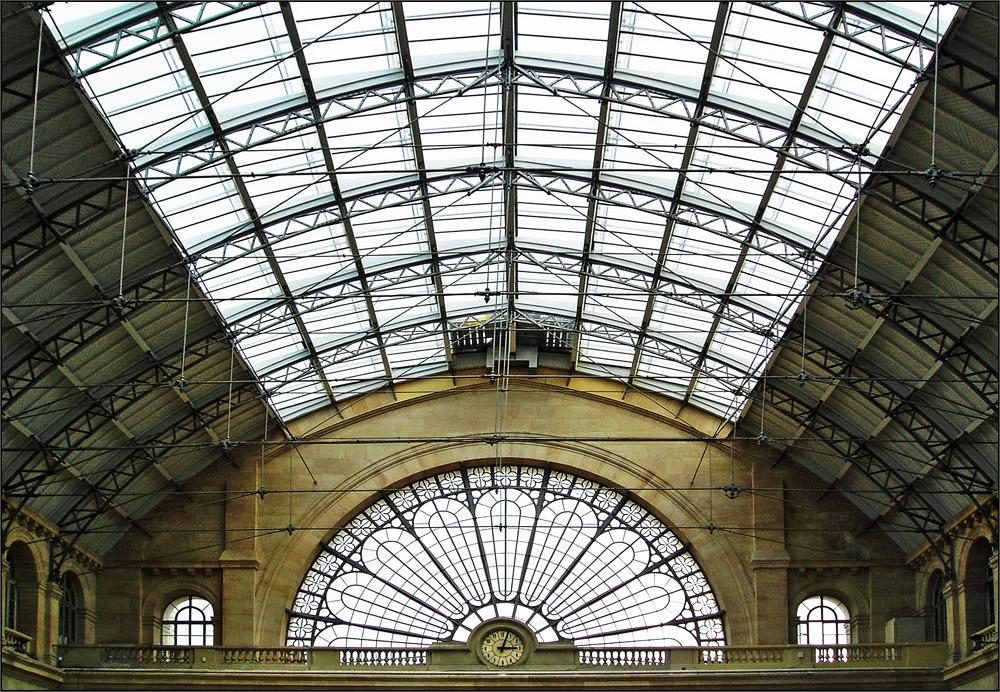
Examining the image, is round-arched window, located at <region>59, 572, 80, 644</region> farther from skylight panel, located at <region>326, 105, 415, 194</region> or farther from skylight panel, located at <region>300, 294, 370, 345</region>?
skylight panel, located at <region>326, 105, 415, 194</region>

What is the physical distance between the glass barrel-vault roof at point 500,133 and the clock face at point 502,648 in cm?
1290

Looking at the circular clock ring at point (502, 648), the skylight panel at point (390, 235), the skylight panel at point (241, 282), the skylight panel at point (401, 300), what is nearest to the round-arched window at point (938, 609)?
the circular clock ring at point (502, 648)

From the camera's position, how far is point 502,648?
4875cm

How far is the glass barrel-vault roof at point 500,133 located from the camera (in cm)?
3184

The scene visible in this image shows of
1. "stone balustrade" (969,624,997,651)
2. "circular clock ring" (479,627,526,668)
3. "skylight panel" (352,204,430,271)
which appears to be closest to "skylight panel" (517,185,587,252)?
"skylight panel" (352,204,430,271)

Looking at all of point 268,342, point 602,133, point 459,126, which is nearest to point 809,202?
point 602,133

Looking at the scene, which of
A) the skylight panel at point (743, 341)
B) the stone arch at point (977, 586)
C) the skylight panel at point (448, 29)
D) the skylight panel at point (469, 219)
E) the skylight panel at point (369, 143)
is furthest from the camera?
the skylight panel at point (743, 341)

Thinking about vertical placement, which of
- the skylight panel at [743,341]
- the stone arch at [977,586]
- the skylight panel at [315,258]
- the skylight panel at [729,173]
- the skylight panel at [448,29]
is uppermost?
the skylight panel at [448,29]

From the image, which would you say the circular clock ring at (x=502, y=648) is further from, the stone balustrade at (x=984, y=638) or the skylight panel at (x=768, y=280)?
the stone balustrade at (x=984, y=638)

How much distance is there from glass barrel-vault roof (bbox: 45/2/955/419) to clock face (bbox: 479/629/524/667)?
12.9 m

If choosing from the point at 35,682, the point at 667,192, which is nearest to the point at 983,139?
the point at 667,192

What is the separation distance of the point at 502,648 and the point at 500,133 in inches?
775

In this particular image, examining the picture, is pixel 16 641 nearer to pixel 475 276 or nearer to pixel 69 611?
pixel 69 611

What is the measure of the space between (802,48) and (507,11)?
24.4ft
